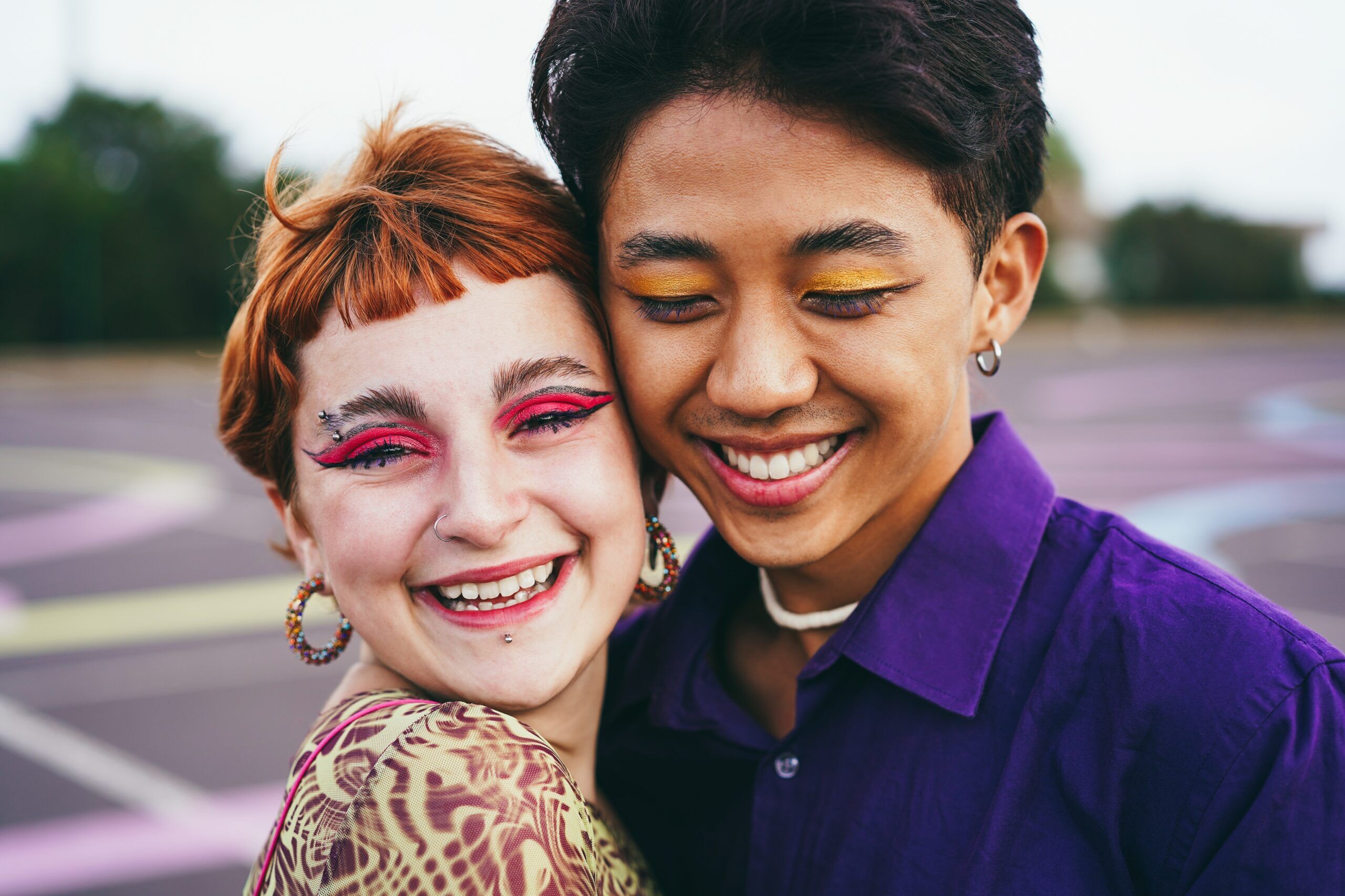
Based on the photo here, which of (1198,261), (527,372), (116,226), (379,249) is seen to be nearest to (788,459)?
(527,372)

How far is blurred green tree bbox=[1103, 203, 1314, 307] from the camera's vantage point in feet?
133

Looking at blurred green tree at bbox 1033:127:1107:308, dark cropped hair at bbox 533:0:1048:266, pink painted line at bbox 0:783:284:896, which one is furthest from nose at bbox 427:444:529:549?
blurred green tree at bbox 1033:127:1107:308

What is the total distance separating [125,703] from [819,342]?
20.8ft

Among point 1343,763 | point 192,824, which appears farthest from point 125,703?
point 1343,763

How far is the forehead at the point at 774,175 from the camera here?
5.76 ft

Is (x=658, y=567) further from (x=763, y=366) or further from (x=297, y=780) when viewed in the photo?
(x=297, y=780)

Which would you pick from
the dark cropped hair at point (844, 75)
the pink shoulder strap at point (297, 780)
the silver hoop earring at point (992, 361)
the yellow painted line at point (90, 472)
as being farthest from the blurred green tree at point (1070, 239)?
the pink shoulder strap at point (297, 780)

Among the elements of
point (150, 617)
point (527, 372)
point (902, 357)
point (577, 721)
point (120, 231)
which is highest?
point (902, 357)

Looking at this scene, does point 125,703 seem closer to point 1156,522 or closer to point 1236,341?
point 1156,522

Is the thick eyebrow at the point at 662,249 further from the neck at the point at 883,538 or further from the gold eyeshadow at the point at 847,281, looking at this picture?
the neck at the point at 883,538

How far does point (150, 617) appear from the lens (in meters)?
8.35

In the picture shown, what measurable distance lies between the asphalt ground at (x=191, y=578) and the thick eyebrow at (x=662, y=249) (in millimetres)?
1053

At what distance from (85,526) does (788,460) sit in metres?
11.4

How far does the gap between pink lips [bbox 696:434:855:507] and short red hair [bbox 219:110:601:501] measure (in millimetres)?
369
